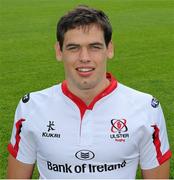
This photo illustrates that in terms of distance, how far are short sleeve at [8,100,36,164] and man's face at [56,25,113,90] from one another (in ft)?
1.26

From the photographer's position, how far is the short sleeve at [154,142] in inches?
109

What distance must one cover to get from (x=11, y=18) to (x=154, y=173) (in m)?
18.3

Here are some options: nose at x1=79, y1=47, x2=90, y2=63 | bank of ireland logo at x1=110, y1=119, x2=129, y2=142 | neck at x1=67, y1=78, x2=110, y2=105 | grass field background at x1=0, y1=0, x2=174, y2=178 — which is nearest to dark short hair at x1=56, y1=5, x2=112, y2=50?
nose at x1=79, y1=47, x2=90, y2=63

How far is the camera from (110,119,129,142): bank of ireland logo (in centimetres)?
276

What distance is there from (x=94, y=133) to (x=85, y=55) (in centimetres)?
48

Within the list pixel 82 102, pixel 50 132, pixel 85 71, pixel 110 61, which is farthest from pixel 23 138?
pixel 110 61

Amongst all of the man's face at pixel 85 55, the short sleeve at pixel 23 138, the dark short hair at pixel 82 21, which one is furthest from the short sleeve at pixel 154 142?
the short sleeve at pixel 23 138

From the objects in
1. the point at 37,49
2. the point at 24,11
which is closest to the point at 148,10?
the point at 24,11

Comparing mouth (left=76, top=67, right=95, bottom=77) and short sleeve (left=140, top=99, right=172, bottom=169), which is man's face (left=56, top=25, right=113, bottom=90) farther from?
short sleeve (left=140, top=99, right=172, bottom=169)

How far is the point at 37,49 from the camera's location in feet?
44.2

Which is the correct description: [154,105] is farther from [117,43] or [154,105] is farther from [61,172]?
[117,43]

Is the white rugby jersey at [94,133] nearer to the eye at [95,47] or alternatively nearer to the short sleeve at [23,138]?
the short sleeve at [23,138]

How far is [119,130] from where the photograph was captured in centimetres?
275

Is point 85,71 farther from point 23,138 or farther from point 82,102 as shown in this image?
point 23,138
